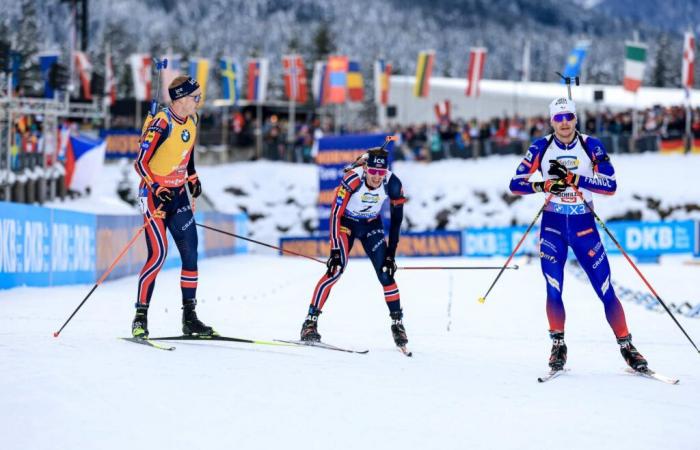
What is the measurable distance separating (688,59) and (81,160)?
22.0m

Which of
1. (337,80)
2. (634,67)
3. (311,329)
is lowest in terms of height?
(311,329)

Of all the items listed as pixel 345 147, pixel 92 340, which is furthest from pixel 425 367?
pixel 345 147

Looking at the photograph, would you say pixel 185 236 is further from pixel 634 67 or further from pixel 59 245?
pixel 634 67

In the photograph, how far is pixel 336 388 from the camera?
6.09m

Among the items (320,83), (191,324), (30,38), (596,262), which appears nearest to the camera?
(596,262)

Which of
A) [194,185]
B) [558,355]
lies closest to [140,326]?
[194,185]

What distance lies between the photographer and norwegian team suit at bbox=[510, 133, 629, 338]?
7195 millimetres

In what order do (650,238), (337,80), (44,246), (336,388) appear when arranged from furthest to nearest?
(337,80)
(650,238)
(44,246)
(336,388)

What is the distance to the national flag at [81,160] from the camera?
97.7 feet

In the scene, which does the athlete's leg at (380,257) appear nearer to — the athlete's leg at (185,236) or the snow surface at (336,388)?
the snow surface at (336,388)

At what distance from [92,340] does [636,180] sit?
3133cm

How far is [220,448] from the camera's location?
178 inches

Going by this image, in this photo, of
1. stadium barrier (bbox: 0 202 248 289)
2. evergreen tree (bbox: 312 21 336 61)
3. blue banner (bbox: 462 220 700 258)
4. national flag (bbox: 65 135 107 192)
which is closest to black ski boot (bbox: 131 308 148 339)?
stadium barrier (bbox: 0 202 248 289)

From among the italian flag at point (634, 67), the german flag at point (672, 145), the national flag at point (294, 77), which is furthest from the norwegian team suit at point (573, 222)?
the national flag at point (294, 77)
